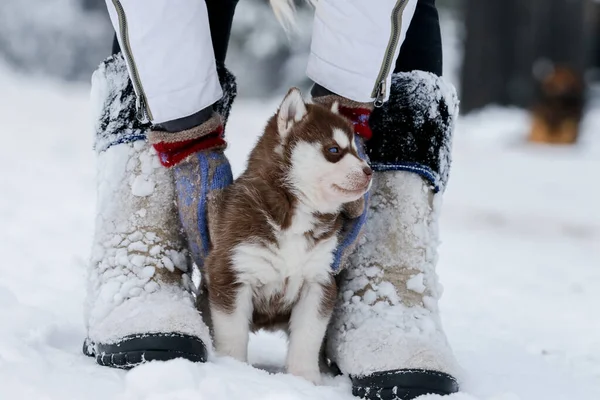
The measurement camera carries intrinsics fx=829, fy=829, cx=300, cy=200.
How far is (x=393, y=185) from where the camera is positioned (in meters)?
1.89

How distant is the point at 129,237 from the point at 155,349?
32cm

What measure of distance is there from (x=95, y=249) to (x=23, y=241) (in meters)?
1.54

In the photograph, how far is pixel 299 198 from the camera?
1709 mm

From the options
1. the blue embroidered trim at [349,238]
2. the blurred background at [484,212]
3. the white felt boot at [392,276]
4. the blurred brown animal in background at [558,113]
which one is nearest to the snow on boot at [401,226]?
the white felt boot at [392,276]

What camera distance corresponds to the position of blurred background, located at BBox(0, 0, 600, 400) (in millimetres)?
1909

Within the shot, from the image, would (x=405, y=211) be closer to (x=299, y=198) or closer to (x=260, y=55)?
(x=299, y=198)

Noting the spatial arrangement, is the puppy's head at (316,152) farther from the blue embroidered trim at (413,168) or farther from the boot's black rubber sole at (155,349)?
the boot's black rubber sole at (155,349)

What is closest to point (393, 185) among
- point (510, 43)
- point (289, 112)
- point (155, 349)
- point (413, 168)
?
point (413, 168)

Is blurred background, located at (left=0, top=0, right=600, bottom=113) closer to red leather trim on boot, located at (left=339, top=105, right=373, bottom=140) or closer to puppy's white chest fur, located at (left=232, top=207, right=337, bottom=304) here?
red leather trim on boot, located at (left=339, top=105, right=373, bottom=140)

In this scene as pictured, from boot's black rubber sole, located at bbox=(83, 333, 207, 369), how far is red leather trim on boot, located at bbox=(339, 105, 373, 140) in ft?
1.92

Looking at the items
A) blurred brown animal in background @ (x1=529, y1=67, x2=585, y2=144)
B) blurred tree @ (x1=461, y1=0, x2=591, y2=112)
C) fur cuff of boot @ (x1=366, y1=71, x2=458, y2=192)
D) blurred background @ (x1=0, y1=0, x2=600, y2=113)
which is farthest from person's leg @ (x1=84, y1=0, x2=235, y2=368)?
blurred tree @ (x1=461, y1=0, x2=591, y2=112)

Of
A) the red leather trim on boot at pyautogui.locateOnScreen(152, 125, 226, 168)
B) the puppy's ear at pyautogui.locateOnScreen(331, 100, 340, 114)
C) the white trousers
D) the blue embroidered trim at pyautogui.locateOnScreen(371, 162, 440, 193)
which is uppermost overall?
the white trousers

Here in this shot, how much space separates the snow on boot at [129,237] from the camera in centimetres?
169

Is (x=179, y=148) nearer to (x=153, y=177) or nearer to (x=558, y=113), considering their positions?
(x=153, y=177)
